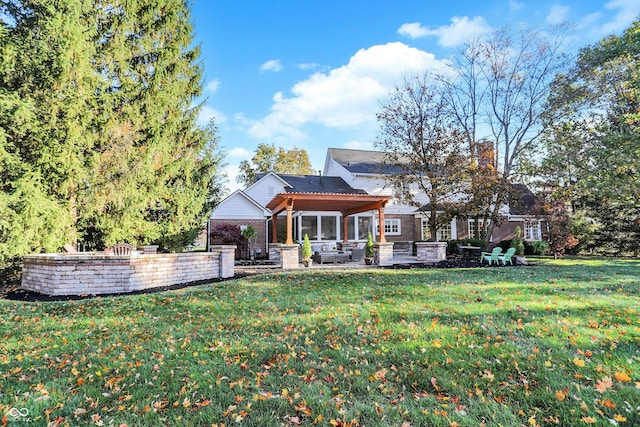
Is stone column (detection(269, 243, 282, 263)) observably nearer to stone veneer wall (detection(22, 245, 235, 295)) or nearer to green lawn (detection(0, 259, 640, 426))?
stone veneer wall (detection(22, 245, 235, 295))

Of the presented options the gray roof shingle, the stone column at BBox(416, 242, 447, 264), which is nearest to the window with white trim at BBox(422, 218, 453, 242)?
the gray roof shingle

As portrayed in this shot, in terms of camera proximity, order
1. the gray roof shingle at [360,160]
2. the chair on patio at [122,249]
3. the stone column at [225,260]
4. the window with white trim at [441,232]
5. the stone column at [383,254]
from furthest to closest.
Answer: the window with white trim at [441,232] → the gray roof shingle at [360,160] → the stone column at [383,254] → the chair on patio at [122,249] → the stone column at [225,260]

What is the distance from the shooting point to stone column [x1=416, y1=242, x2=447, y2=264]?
14414mm

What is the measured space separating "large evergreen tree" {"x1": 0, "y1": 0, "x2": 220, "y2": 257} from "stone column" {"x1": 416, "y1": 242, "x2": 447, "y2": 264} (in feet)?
32.1

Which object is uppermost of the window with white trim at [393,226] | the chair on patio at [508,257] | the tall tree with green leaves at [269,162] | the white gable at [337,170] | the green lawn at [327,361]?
the tall tree with green leaves at [269,162]

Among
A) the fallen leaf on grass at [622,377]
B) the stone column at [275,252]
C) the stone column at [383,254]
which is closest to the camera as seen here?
the fallen leaf on grass at [622,377]

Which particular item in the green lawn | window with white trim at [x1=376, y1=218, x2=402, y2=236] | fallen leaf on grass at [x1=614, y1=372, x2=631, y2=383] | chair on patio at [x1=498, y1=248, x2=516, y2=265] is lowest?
the green lawn

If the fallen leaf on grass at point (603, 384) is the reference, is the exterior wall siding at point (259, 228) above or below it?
above

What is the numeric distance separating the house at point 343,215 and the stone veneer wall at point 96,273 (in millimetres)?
10311

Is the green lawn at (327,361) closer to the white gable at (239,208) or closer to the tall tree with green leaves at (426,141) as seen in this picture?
the tall tree with green leaves at (426,141)

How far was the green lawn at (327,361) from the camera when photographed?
260 cm

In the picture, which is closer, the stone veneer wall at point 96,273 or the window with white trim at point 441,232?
the stone veneer wall at point 96,273

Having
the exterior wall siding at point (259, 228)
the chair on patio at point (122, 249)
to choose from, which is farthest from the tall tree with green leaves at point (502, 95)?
the chair on patio at point (122, 249)

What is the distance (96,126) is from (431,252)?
13.4 meters
